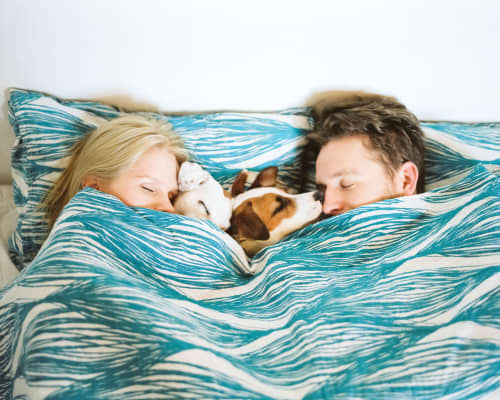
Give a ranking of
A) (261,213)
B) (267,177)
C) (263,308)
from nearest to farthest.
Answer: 1. (263,308)
2. (261,213)
3. (267,177)

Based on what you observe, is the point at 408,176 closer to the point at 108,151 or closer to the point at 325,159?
the point at 325,159

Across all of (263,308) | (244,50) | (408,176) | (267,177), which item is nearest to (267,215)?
(267,177)

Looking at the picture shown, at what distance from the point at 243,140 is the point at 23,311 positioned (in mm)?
928

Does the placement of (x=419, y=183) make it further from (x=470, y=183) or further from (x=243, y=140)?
(x=243, y=140)

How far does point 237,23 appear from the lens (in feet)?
4.47

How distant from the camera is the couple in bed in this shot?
3.88 feet

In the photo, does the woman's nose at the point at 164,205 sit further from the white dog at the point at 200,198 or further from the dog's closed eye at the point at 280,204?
the dog's closed eye at the point at 280,204

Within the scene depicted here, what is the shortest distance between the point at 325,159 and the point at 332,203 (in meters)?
0.18

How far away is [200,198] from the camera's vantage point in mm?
1226

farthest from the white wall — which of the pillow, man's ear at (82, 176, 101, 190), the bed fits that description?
man's ear at (82, 176, 101, 190)

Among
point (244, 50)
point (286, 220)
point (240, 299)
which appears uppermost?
point (244, 50)

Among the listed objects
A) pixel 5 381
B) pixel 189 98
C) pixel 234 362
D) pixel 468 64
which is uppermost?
pixel 468 64

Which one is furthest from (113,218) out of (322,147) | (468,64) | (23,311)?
(468,64)

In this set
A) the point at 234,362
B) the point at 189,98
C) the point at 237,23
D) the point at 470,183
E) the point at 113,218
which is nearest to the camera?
the point at 234,362
